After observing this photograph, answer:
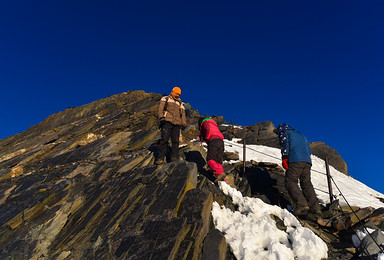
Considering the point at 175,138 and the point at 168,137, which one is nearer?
the point at 168,137

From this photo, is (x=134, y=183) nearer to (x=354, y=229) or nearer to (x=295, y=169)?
(x=295, y=169)

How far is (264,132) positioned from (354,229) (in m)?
14.9

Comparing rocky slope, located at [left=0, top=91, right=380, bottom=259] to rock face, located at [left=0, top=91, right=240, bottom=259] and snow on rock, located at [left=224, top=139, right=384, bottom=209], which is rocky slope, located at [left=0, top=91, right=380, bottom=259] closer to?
rock face, located at [left=0, top=91, right=240, bottom=259]

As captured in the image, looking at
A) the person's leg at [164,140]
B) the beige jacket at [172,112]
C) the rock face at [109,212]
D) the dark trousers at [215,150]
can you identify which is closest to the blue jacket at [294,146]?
the dark trousers at [215,150]

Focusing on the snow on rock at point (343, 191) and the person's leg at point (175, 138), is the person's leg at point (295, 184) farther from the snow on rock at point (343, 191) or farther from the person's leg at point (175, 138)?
the person's leg at point (175, 138)

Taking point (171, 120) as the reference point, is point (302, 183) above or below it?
below

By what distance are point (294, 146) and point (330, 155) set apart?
38.3 feet

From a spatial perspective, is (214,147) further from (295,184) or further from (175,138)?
(295,184)

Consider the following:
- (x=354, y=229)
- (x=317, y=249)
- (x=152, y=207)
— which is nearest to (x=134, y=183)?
(x=152, y=207)

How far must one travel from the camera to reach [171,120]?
822 cm

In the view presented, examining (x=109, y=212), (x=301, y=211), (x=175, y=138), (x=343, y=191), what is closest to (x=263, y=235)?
(x=301, y=211)

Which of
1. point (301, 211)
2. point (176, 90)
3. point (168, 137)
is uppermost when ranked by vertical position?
point (176, 90)

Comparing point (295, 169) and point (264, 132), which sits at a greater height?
point (264, 132)

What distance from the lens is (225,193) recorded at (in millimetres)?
6738
